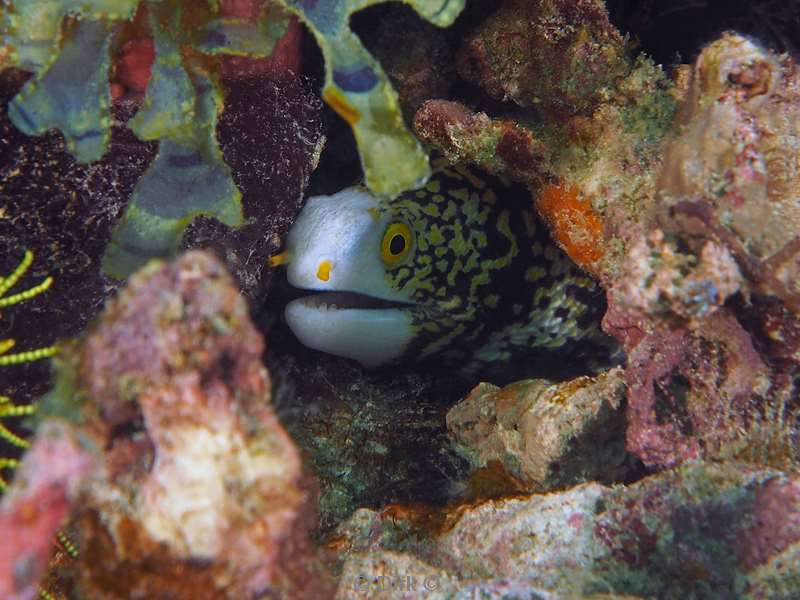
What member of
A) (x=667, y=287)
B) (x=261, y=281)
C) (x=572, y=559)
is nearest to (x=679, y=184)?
(x=667, y=287)

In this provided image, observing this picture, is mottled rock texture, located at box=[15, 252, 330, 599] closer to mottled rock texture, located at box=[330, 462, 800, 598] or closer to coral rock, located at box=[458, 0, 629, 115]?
mottled rock texture, located at box=[330, 462, 800, 598]

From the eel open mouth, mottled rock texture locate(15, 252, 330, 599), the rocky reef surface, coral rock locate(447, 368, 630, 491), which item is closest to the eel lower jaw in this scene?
the eel open mouth

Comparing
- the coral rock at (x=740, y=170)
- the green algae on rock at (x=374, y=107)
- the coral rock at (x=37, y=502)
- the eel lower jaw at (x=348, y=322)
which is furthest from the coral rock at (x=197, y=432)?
the eel lower jaw at (x=348, y=322)

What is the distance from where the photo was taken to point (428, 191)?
10.2ft

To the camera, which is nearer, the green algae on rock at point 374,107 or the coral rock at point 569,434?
the green algae on rock at point 374,107

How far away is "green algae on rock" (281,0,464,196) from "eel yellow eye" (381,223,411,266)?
1.24 m

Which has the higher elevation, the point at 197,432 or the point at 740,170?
the point at 740,170

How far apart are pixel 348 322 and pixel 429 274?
0.46 metres

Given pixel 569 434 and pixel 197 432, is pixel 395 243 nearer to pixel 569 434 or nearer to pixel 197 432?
pixel 569 434

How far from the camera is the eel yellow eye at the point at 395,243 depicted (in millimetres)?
2938

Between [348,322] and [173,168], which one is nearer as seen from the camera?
[173,168]

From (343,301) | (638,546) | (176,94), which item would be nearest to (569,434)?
(638,546)

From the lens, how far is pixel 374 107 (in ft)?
5.40

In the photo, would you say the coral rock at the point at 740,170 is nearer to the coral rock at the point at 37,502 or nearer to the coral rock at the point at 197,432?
the coral rock at the point at 197,432
